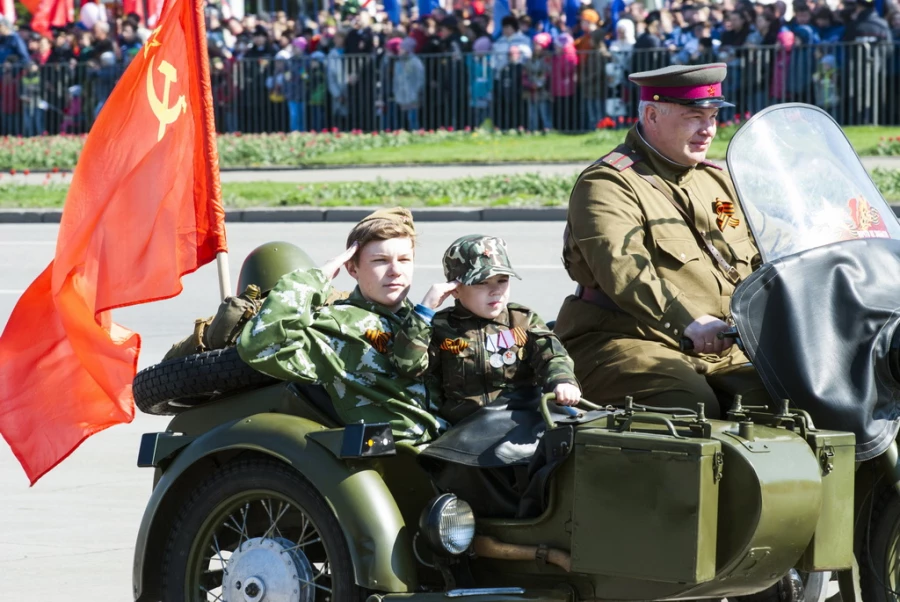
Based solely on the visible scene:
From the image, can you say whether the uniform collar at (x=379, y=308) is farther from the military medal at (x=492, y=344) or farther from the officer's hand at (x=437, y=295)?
the military medal at (x=492, y=344)

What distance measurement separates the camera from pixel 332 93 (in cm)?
2753

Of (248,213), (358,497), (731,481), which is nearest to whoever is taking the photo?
(731,481)

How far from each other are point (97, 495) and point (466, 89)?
19.3 meters

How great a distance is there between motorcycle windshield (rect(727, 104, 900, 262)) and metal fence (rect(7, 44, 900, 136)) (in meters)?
18.4

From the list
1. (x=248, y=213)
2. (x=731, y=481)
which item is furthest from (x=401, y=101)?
(x=731, y=481)

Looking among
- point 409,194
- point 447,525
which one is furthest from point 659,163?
point 409,194

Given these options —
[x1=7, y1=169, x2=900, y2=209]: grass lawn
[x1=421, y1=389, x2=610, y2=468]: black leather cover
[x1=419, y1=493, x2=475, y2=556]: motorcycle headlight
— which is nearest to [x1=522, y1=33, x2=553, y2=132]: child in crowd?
[x1=7, y1=169, x2=900, y2=209]: grass lawn

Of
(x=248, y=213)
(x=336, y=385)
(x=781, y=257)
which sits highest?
(x=781, y=257)

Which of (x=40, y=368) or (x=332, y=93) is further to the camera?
(x=332, y=93)

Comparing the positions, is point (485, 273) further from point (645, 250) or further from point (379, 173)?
point (379, 173)

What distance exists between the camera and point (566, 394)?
4.55 meters

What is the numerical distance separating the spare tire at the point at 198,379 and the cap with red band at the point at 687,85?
1.54m

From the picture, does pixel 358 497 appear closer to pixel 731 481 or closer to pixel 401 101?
pixel 731 481

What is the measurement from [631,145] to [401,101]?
71.0ft
